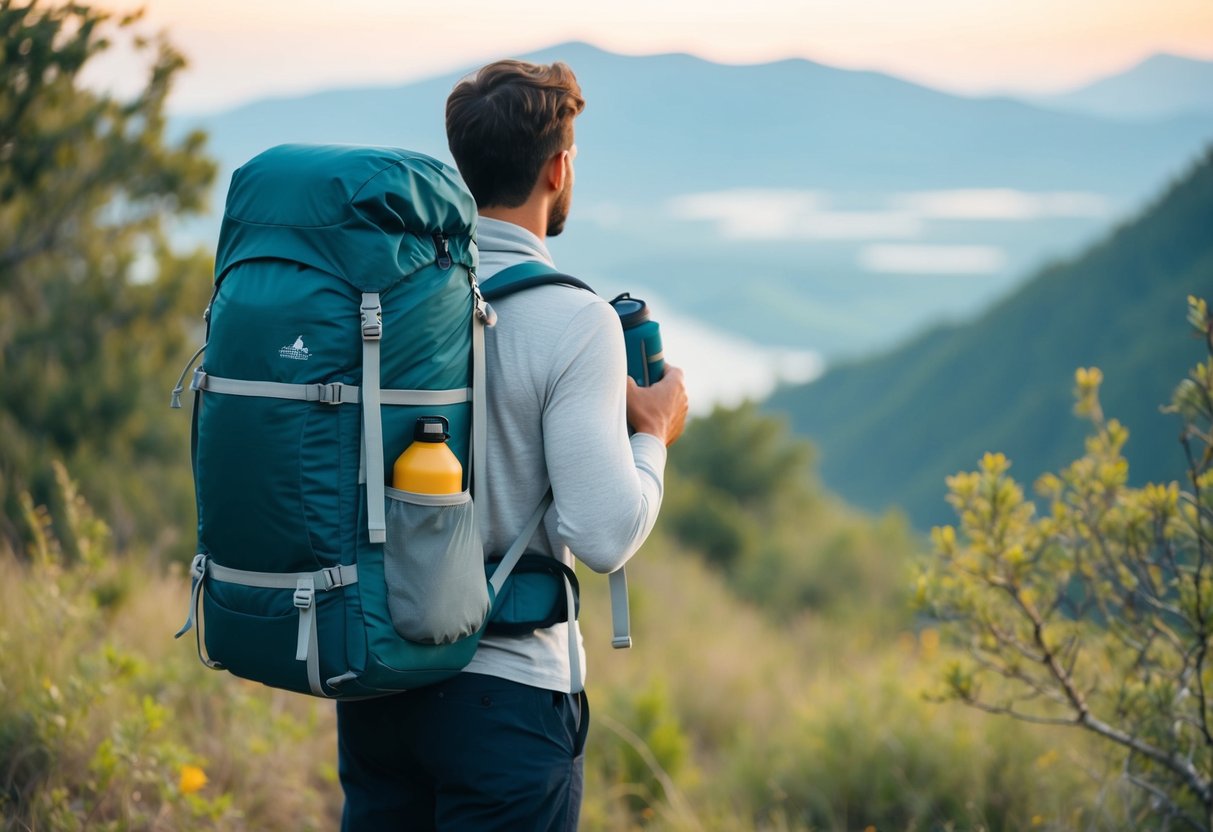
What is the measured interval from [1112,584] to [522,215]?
2260 millimetres

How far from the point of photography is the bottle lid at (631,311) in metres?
1.94

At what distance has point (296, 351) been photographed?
5.13 feet

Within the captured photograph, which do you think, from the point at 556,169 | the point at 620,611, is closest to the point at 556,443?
the point at 620,611

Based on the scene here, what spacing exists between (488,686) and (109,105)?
7.64m

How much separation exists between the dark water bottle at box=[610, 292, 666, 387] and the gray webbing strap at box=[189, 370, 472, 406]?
0.39m

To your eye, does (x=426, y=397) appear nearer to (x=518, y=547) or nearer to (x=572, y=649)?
(x=518, y=547)

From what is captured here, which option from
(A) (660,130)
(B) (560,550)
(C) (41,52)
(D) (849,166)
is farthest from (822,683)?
(D) (849,166)

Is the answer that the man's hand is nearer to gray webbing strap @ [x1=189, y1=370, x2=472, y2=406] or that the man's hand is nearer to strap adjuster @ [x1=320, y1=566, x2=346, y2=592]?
gray webbing strap @ [x1=189, y1=370, x2=472, y2=406]

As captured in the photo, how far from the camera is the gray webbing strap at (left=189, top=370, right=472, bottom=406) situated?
1558mm

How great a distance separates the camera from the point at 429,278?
63.7 inches

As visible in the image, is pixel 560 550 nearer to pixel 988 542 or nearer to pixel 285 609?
pixel 285 609

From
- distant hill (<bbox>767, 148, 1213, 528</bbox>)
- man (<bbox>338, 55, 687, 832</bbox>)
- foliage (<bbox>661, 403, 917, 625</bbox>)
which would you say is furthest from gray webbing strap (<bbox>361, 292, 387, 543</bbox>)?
distant hill (<bbox>767, 148, 1213, 528</bbox>)

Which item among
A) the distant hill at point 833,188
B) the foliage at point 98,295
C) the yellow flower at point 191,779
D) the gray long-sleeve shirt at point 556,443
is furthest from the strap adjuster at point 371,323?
the distant hill at point 833,188

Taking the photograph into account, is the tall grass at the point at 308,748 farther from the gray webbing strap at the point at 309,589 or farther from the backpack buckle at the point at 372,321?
the backpack buckle at the point at 372,321
